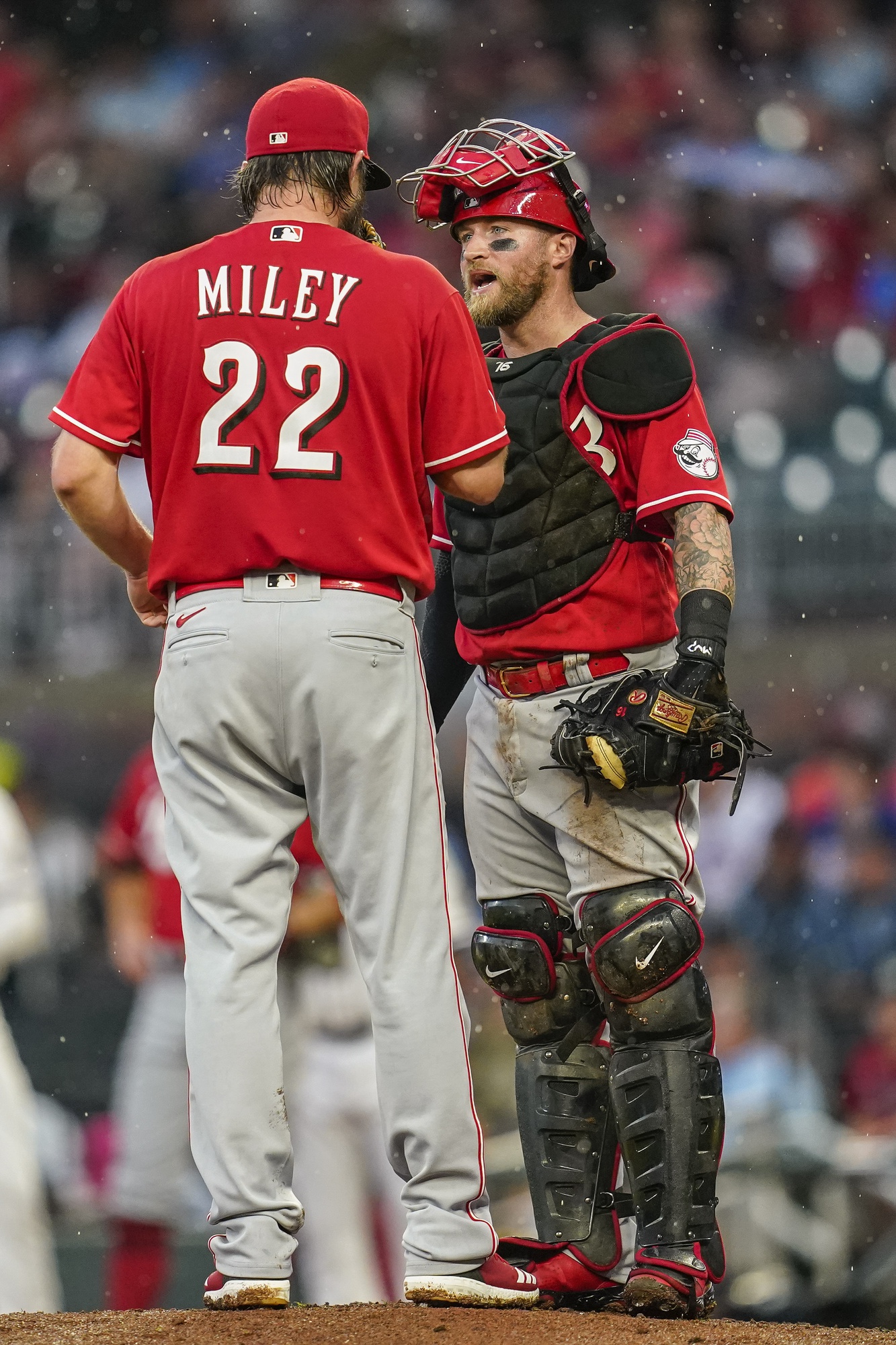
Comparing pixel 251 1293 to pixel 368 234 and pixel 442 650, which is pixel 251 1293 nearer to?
pixel 442 650

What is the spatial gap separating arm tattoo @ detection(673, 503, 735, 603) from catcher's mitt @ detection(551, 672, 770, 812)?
16 cm

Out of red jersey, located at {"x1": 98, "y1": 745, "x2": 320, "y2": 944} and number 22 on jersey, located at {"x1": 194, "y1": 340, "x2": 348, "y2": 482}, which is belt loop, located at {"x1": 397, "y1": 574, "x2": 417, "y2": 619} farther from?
red jersey, located at {"x1": 98, "y1": 745, "x2": 320, "y2": 944}

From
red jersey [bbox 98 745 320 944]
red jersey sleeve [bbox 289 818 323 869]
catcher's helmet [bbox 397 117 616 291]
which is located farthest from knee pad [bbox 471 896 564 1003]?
red jersey [bbox 98 745 320 944]

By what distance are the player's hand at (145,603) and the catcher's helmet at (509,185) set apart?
804mm

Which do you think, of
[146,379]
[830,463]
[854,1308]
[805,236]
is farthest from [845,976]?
[146,379]

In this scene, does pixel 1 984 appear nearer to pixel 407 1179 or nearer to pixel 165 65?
pixel 165 65

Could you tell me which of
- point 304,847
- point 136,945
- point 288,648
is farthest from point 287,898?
point 136,945

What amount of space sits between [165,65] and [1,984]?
4272 mm

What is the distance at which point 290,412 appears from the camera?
221 cm

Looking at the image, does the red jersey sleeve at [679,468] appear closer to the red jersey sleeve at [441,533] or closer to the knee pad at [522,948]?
the red jersey sleeve at [441,533]

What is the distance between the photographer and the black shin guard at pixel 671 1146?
244cm

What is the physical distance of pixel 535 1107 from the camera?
104 inches

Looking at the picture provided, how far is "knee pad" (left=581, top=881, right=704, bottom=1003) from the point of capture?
2439 millimetres

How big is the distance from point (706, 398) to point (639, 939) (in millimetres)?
4685
